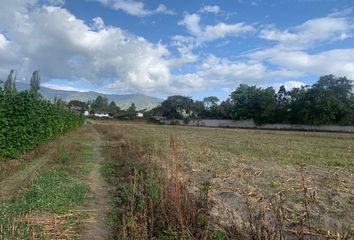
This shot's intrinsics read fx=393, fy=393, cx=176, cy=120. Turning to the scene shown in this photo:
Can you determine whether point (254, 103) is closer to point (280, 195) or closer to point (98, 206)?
point (98, 206)

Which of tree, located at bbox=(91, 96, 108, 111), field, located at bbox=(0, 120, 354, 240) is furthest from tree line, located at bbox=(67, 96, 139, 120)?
field, located at bbox=(0, 120, 354, 240)

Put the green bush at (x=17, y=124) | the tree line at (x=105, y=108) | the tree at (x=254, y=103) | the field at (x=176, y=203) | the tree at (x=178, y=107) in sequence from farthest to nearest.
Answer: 1. the tree line at (x=105, y=108)
2. the tree at (x=178, y=107)
3. the tree at (x=254, y=103)
4. the green bush at (x=17, y=124)
5. the field at (x=176, y=203)

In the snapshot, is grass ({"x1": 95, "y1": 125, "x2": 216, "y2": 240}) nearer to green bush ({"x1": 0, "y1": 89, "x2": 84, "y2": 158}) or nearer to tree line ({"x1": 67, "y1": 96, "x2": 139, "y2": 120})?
green bush ({"x1": 0, "y1": 89, "x2": 84, "y2": 158})

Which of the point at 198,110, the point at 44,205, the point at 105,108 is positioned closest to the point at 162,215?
the point at 44,205

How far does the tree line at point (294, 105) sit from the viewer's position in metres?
66.6

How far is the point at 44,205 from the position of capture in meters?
8.10

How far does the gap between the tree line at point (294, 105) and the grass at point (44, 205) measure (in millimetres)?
61263

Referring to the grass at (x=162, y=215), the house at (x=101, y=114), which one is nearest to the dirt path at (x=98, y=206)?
the grass at (x=162, y=215)

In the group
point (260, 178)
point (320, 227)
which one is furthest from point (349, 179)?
point (320, 227)

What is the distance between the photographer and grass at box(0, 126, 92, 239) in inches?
250

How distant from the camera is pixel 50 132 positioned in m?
24.0

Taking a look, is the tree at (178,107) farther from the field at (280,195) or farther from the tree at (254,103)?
the field at (280,195)

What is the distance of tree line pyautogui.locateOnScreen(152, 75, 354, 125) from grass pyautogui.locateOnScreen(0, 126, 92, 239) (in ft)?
201

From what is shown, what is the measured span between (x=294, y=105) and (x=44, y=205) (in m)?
72.2
